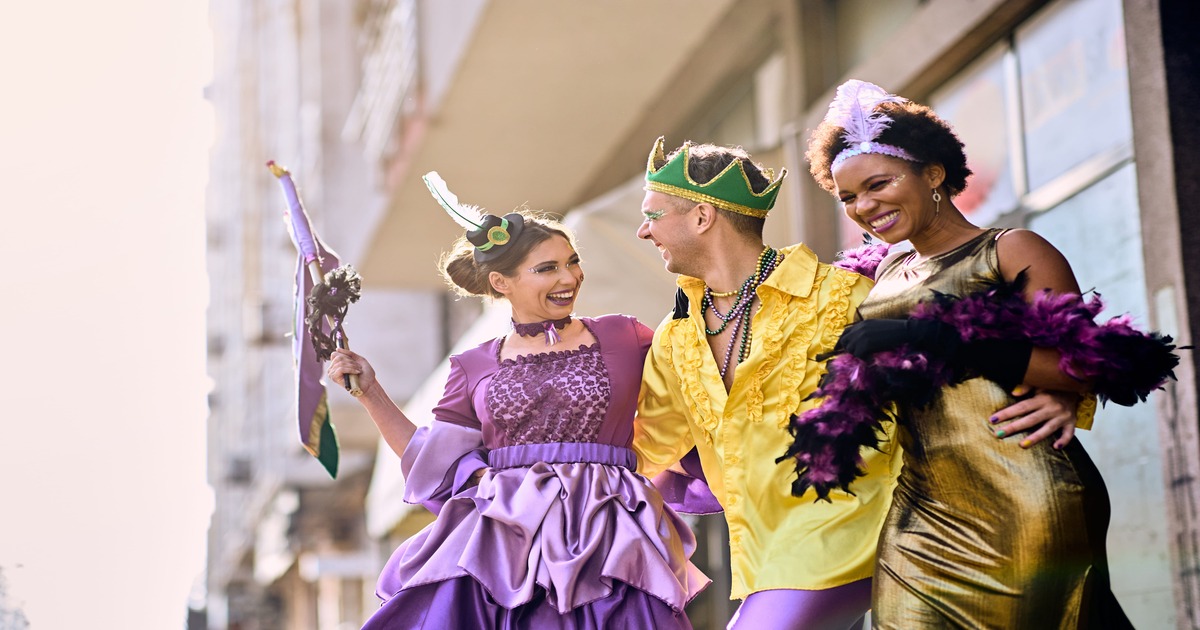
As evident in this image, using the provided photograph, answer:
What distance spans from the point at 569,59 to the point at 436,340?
927 centimetres

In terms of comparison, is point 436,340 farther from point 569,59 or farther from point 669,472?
point 669,472

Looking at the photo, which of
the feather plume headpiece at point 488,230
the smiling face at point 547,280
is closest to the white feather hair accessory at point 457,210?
the feather plume headpiece at point 488,230

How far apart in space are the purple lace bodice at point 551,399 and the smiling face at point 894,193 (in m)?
1.10

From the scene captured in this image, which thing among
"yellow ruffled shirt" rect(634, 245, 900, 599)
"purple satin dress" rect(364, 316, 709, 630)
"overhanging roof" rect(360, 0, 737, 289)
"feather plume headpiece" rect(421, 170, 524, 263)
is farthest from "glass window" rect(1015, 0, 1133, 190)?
"feather plume headpiece" rect(421, 170, 524, 263)

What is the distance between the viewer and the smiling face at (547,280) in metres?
4.83

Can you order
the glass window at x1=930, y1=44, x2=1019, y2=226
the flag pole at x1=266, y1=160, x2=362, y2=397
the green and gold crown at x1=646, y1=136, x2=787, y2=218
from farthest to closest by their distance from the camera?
the glass window at x1=930, y1=44, x2=1019, y2=226 → the flag pole at x1=266, y1=160, x2=362, y2=397 → the green and gold crown at x1=646, y1=136, x2=787, y2=218

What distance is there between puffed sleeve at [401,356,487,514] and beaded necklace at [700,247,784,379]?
2.77 feet

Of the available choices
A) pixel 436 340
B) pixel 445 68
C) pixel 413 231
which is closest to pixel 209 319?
pixel 436 340

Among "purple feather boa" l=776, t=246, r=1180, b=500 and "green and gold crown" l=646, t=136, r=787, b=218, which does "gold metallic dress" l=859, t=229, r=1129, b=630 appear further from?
"green and gold crown" l=646, t=136, r=787, b=218

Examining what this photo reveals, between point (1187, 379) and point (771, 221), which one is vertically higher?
point (771, 221)

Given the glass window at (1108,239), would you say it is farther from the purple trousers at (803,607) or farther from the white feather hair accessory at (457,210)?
the white feather hair accessory at (457,210)

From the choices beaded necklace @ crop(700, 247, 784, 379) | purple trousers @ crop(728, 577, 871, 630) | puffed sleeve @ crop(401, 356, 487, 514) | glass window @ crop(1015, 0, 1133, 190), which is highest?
glass window @ crop(1015, 0, 1133, 190)

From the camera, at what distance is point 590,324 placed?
495 centimetres

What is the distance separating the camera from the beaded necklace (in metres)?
4.47
